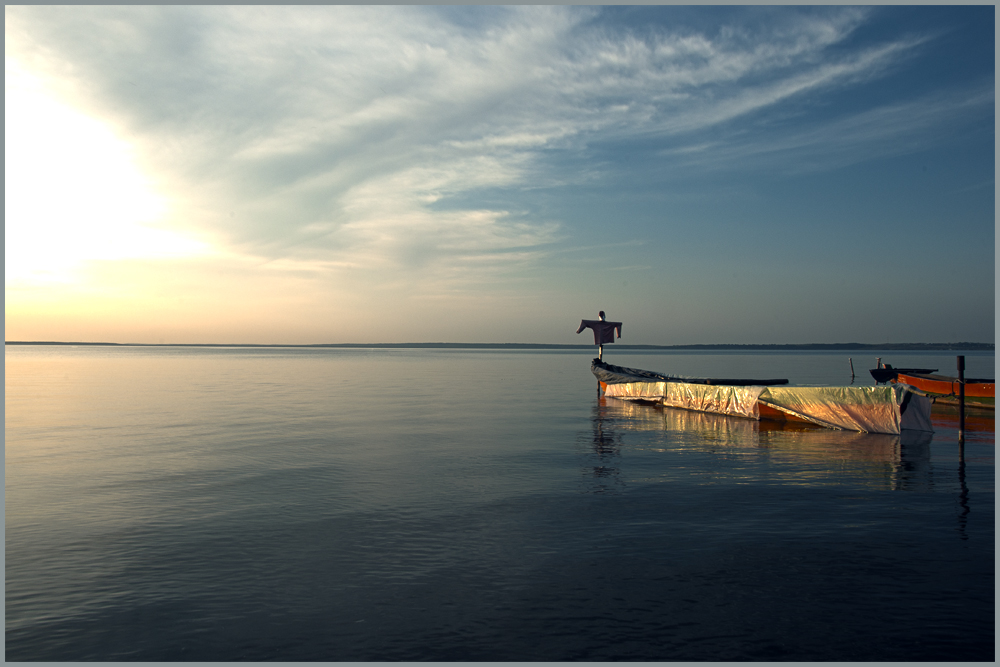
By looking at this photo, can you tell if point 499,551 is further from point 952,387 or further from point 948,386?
point 948,386

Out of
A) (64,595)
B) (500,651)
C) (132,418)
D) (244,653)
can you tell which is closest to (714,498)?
(500,651)

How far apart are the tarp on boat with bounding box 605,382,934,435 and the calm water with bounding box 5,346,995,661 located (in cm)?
281

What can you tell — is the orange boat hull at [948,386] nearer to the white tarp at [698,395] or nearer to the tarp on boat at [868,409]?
the tarp on boat at [868,409]

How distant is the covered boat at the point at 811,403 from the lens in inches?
977

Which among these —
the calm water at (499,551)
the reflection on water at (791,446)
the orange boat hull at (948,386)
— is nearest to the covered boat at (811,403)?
the reflection on water at (791,446)

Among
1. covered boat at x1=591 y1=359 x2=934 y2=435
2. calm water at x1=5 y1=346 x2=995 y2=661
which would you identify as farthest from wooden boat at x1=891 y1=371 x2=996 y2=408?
calm water at x1=5 y1=346 x2=995 y2=661

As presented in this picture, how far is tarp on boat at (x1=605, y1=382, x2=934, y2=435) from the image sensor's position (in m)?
24.8

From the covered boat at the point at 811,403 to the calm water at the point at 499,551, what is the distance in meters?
2.88

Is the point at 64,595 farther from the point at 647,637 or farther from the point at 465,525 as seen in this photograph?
the point at 647,637

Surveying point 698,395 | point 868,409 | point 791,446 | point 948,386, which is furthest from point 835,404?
point 948,386

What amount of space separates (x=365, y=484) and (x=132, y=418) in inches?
850

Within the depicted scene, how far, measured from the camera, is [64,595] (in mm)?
8891

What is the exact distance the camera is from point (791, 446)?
22.2m

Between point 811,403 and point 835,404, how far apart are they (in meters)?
1.22
